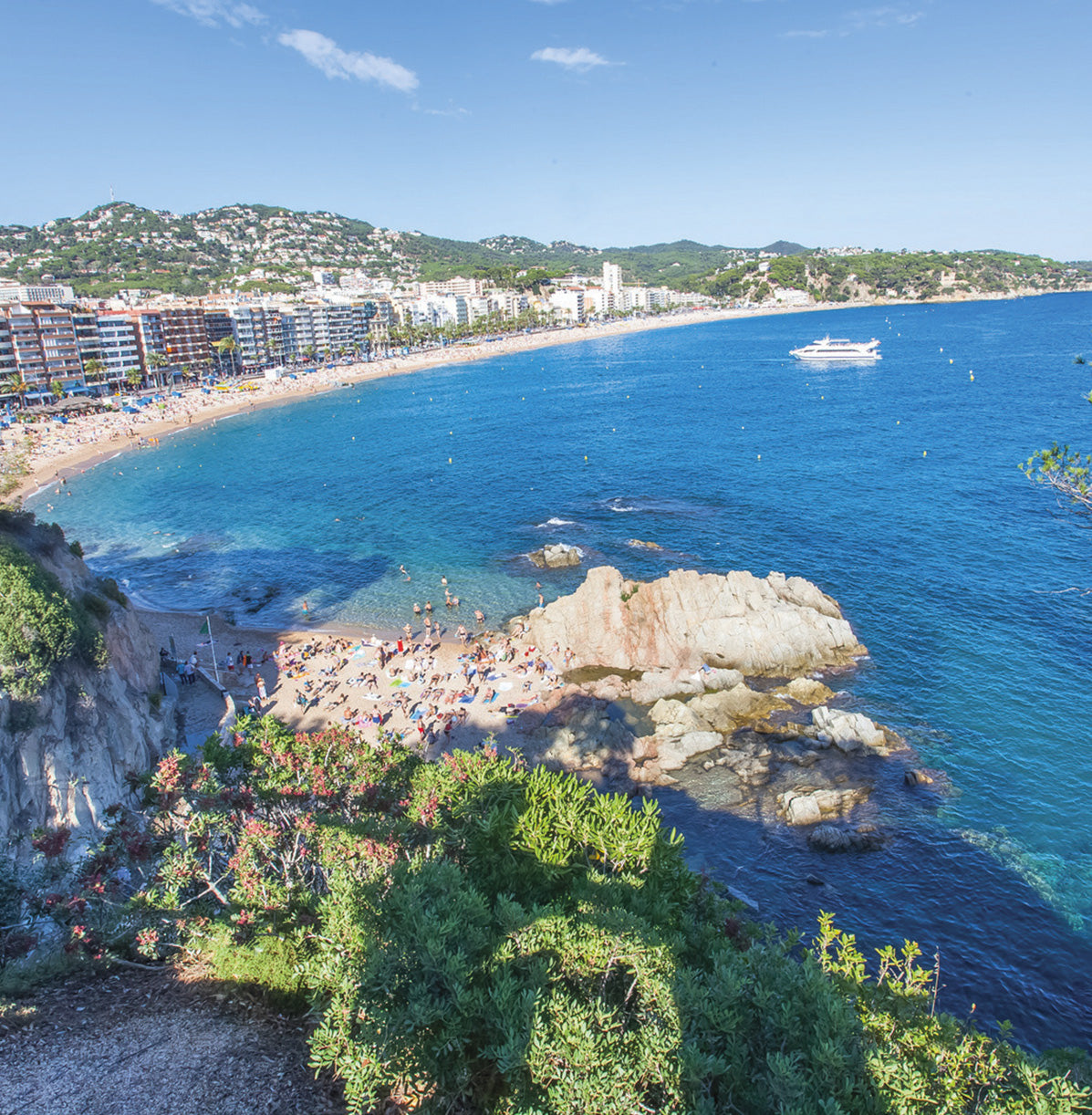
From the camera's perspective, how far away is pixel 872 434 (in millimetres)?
72812

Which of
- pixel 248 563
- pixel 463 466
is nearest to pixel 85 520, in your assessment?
pixel 248 563

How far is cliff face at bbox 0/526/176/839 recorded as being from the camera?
17656mm

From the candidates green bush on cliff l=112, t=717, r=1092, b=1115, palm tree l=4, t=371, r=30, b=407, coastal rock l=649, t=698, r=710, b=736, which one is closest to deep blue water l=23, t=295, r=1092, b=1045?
coastal rock l=649, t=698, r=710, b=736

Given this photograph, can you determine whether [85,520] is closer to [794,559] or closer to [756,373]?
[794,559]

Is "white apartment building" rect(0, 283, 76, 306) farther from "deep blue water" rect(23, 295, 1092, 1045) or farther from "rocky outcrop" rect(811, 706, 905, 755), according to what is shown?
"rocky outcrop" rect(811, 706, 905, 755)

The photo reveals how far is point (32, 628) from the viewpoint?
19297 millimetres

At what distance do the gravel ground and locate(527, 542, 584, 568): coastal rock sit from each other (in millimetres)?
32757

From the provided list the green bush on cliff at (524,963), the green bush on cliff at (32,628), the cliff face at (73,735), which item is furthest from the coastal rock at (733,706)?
the green bush on cliff at (32,628)

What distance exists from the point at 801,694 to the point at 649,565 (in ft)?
46.3

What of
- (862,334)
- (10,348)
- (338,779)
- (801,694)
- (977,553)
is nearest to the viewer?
(338,779)

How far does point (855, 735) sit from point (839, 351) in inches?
4651

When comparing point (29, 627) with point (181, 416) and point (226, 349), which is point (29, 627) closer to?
point (181, 416)

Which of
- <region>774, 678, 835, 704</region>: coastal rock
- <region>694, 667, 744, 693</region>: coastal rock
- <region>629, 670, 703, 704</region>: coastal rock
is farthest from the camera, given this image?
<region>694, 667, 744, 693</region>: coastal rock

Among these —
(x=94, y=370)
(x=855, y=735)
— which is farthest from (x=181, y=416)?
(x=855, y=735)
